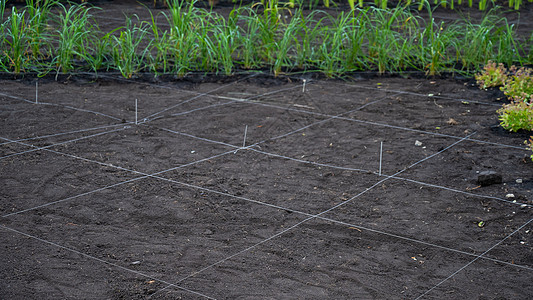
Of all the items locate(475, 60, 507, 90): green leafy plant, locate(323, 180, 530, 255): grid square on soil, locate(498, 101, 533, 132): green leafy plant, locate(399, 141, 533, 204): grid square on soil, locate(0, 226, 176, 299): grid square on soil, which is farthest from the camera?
locate(475, 60, 507, 90): green leafy plant

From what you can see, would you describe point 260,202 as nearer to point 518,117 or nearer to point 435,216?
point 435,216

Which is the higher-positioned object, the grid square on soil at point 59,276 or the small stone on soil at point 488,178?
the small stone on soil at point 488,178

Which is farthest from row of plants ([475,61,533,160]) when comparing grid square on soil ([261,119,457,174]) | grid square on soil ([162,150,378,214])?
grid square on soil ([162,150,378,214])

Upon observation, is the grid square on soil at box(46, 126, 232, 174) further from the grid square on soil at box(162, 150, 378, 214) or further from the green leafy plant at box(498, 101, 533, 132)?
the green leafy plant at box(498, 101, 533, 132)

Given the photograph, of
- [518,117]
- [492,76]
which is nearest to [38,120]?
[518,117]

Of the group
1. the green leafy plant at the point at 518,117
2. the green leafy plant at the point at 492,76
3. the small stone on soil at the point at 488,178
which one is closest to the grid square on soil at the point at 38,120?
the small stone on soil at the point at 488,178

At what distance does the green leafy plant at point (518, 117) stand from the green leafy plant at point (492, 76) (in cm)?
93

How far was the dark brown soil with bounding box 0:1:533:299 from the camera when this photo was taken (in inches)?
93.0

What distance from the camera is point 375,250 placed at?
2.59 metres

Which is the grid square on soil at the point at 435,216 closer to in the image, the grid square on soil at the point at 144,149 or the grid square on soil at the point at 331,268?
the grid square on soil at the point at 331,268

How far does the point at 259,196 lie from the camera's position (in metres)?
3.10

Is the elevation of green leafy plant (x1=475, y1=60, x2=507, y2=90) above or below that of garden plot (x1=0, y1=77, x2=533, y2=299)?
above

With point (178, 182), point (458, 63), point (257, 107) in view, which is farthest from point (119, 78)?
point (458, 63)

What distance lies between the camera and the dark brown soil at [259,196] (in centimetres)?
236
